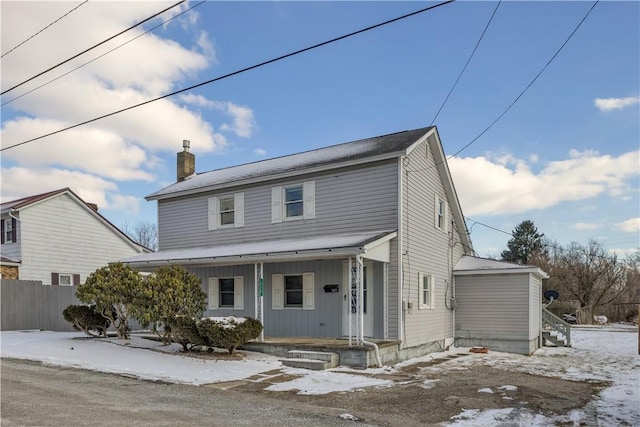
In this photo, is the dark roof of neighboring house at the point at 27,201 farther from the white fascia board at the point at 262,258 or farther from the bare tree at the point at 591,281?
the bare tree at the point at 591,281

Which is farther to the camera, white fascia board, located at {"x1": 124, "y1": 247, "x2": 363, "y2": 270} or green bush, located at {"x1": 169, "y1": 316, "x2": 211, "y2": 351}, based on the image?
green bush, located at {"x1": 169, "y1": 316, "x2": 211, "y2": 351}

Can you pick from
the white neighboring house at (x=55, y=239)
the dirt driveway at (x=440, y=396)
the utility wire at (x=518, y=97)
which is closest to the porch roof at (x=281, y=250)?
the dirt driveway at (x=440, y=396)

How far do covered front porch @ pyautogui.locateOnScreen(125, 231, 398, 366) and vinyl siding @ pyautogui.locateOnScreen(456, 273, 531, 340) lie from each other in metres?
5.68

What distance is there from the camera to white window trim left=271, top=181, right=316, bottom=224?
50.6ft

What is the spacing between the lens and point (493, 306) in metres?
17.6

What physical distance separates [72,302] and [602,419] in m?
19.6

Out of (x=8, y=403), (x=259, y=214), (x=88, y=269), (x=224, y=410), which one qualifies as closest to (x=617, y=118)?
(x=259, y=214)

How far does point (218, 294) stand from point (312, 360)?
6.26m

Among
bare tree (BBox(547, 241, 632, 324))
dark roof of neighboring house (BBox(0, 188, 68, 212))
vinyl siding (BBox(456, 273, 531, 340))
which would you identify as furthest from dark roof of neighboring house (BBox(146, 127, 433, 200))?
bare tree (BBox(547, 241, 632, 324))

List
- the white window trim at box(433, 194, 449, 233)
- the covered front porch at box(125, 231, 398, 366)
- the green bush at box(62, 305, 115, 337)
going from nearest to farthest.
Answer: the covered front porch at box(125, 231, 398, 366)
the green bush at box(62, 305, 115, 337)
the white window trim at box(433, 194, 449, 233)

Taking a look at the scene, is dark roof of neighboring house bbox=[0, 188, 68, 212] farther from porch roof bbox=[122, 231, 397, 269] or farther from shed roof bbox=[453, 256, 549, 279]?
shed roof bbox=[453, 256, 549, 279]

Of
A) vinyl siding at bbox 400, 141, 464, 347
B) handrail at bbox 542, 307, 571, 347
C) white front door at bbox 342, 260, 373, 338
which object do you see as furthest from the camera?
handrail at bbox 542, 307, 571, 347

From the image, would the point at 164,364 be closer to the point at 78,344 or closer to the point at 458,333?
the point at 78,344

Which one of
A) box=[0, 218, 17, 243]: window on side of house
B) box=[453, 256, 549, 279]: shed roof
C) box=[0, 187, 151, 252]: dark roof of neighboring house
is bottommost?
Result: box=[453, 256, 549, 279]: shed roof
